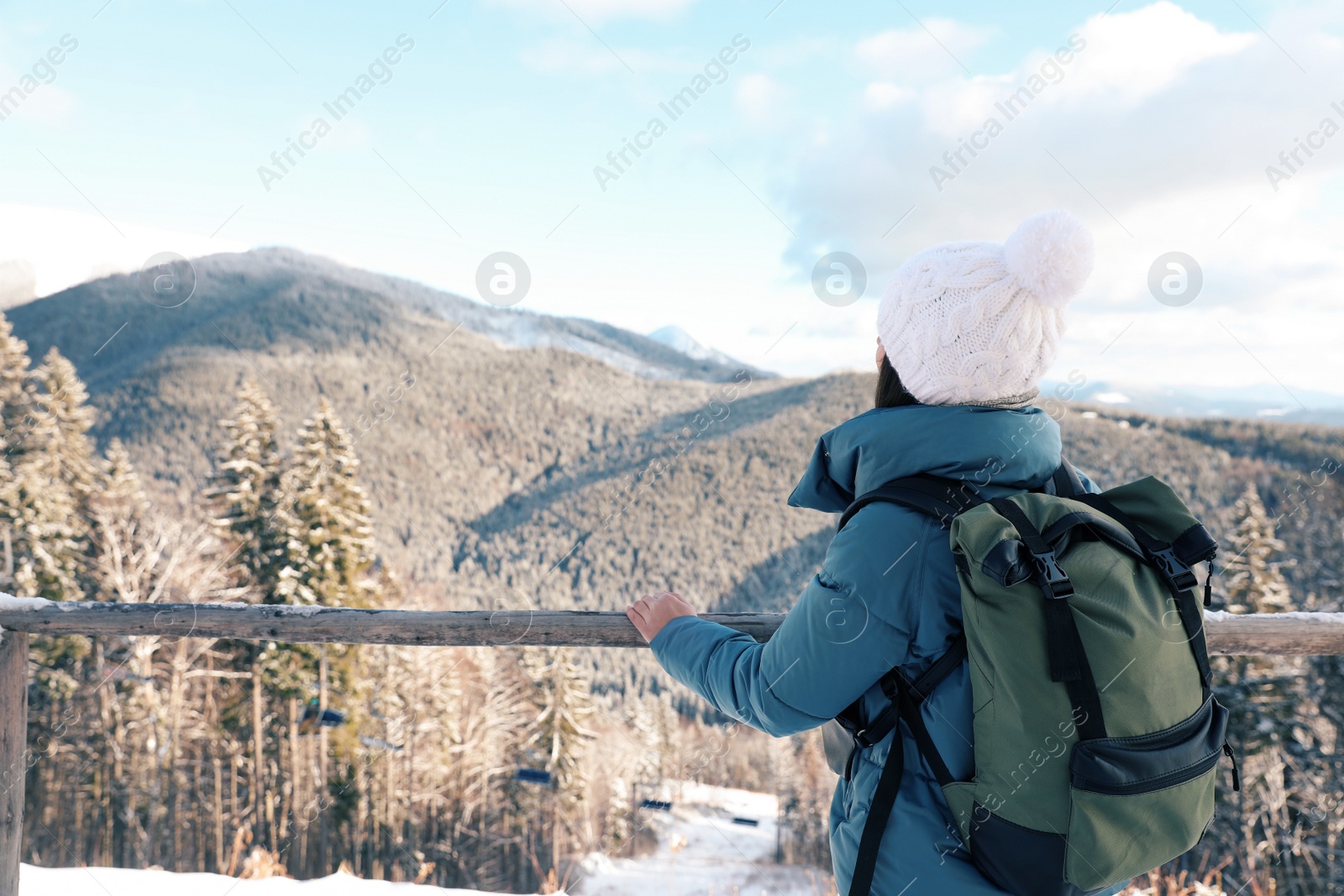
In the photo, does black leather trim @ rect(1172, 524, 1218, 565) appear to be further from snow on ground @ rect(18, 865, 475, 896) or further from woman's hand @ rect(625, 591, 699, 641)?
snow on ground @ rect(18, 865, 475, 896)

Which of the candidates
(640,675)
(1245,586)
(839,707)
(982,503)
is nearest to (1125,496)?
(982,503)

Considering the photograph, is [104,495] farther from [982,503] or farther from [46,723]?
[982,503]

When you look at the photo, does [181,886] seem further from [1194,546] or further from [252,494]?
[252,494]

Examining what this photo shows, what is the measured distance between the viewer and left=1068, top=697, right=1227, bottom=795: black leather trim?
123cm

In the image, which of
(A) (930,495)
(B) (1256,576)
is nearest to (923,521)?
(A) (930,495)

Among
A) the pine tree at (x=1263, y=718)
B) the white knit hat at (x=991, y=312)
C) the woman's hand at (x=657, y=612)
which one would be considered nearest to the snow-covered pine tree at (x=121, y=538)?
the woman's hand at (x=657, y=612)

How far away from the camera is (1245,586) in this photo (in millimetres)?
17141

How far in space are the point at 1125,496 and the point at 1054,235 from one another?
0.52m

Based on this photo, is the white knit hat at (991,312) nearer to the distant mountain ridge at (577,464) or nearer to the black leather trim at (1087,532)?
the black leather trim at (1087,532)

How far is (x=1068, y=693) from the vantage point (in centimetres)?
122

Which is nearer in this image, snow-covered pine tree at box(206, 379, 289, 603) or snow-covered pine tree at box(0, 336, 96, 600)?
snow-covered pine tree at box(206, 379, 289, 603)

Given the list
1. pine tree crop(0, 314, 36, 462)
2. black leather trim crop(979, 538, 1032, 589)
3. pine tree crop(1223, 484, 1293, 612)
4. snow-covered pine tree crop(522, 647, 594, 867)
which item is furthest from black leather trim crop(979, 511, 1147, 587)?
pine tree crop(0, 314, 36, 462)

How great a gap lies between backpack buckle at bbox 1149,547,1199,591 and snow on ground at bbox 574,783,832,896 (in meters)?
15.5

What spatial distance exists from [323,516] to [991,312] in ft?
66.9
